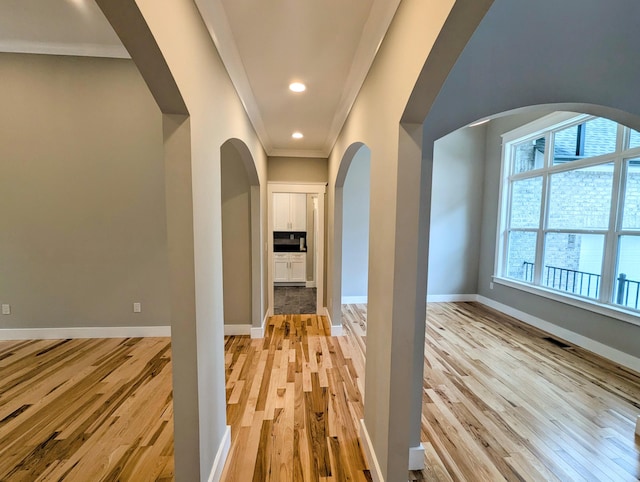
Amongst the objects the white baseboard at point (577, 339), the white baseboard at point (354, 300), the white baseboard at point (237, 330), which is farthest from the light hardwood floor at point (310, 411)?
the white baseboard at point (354, 300)

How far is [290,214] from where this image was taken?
7.05m

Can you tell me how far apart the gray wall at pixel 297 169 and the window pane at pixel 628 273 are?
12.4 feet

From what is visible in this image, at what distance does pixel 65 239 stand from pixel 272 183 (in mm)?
2674

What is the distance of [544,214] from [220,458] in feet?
16.9

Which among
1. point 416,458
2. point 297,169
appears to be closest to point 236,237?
point 297,169

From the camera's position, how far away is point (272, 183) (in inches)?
161

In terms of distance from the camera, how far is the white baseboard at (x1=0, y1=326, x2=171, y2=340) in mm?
3346

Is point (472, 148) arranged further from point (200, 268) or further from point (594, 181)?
point (200, 268)

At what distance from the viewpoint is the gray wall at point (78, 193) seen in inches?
126

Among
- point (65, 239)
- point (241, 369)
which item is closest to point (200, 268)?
point (241, 369)

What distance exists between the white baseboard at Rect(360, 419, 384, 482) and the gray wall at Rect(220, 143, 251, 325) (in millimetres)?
2291

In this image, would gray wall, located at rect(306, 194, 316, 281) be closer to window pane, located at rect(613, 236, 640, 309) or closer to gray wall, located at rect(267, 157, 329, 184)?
gray wall, located at rect(267, 157, 329, 184)

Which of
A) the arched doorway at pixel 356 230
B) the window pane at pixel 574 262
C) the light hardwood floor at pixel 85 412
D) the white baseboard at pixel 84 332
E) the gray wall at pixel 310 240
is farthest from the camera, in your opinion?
the gray wall at pixel 310 240

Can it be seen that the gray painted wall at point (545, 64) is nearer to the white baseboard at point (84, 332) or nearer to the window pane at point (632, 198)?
the window pane at point (632, 198)
